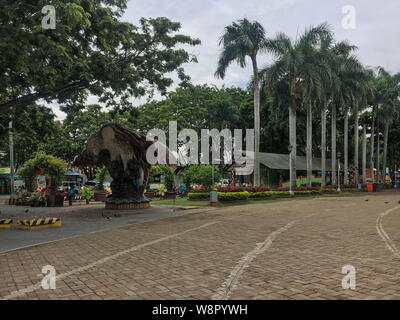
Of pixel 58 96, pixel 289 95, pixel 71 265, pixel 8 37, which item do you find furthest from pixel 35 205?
pixel 289 95

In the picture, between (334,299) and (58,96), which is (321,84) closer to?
(58,96)

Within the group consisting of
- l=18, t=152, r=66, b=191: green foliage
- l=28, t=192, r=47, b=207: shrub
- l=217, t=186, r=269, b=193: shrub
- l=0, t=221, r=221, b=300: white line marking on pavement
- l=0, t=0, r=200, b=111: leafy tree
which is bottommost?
l=0, t=221, r=221, b=300: white line marking on pavement

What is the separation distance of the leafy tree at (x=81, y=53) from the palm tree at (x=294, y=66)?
14792 millimetres

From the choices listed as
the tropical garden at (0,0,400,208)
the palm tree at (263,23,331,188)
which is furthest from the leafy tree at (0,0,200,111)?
the palm tree at (263,23,331,188)

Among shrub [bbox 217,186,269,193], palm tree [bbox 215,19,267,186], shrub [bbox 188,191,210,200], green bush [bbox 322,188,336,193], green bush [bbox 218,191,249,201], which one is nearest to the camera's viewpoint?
green bush [bbox 218,191,249,201]

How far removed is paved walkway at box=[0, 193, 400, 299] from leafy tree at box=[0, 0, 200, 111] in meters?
5.41

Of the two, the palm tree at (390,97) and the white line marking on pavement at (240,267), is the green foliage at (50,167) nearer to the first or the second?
the white line marking on pavement at (240,267)

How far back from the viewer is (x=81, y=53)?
12766 millimetres

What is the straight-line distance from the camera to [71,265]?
6.18 meters

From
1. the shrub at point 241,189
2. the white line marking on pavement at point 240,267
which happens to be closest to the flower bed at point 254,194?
the shrub at point 241,189

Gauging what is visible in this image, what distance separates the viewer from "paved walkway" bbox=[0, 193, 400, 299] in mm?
4621

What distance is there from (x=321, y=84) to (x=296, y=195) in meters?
10.1

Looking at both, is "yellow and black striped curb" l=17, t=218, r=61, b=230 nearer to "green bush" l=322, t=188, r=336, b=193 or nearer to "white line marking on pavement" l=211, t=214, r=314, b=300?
"white line marking on pavement" l=211, t=214, r=314, b=300

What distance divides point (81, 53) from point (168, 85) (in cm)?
435
